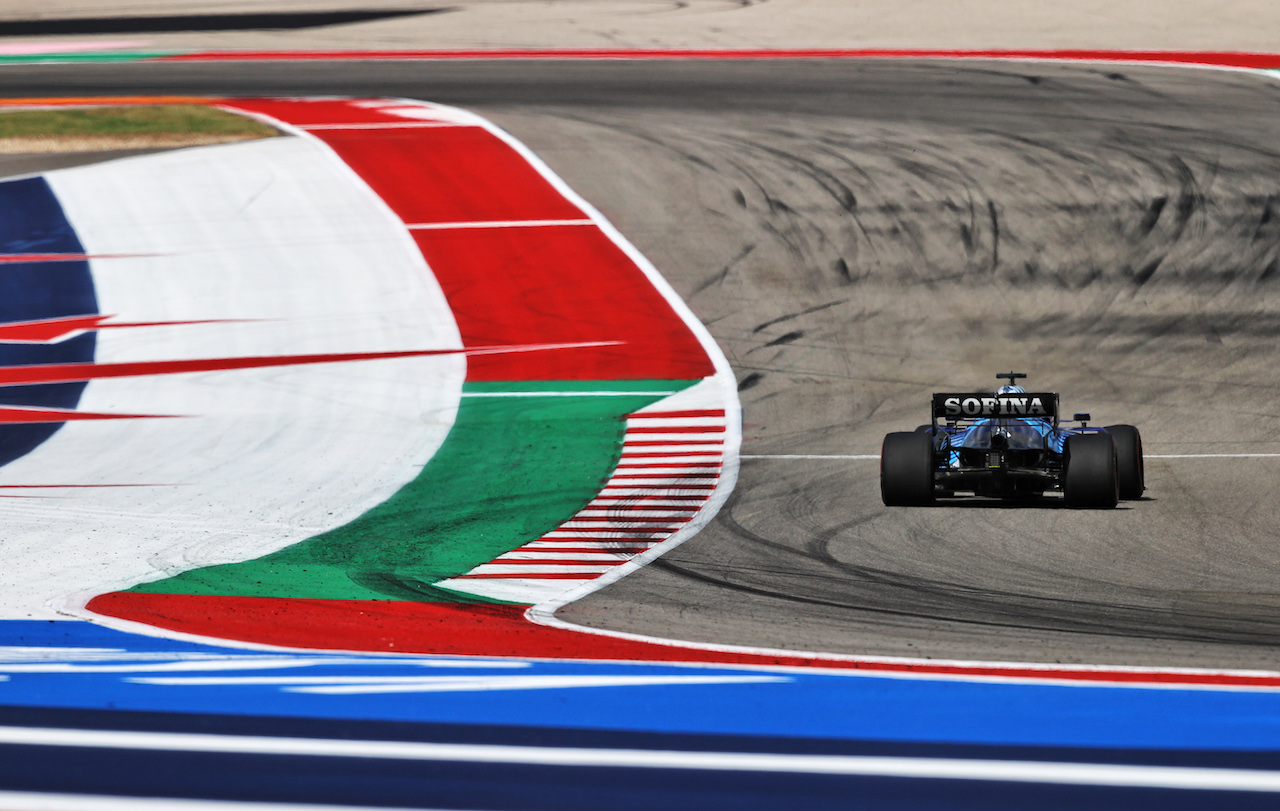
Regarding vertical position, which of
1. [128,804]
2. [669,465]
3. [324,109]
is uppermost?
[324,109]

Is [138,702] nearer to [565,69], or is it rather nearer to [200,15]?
[565,69]

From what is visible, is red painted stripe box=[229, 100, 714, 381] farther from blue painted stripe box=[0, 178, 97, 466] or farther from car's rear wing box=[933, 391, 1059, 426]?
car's rear wing box=[933, 391, 1059, 426]

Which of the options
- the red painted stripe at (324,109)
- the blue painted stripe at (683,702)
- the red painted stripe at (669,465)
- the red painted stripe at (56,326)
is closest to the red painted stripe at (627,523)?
the red painted stripe at (669,465)

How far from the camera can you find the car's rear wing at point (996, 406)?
13477 millimetres

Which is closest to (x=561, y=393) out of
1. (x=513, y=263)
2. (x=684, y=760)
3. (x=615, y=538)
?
(x=513, y=263)

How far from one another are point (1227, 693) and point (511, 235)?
677 inches

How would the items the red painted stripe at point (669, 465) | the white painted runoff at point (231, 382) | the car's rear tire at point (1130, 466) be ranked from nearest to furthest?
the white painted runoff at point (231, 382), the car's rear tire at point (1130, 466), the red painted stripe at point (669, 465)

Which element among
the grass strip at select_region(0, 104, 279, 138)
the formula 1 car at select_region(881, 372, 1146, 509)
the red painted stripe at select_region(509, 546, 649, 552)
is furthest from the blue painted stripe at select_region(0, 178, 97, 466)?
the formula 1 car at select_region(881, 372, 1146, 509)

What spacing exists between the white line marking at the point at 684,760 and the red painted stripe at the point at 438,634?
138 cm

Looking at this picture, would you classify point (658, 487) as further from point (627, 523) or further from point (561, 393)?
point (561, 393)

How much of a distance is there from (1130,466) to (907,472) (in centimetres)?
212

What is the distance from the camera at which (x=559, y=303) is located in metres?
20.6

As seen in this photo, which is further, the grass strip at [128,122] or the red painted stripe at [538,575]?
the grass strip at [128,122]

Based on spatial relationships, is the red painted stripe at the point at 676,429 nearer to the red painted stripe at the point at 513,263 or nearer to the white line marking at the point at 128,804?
the red painted stripe at the point at 513,263
